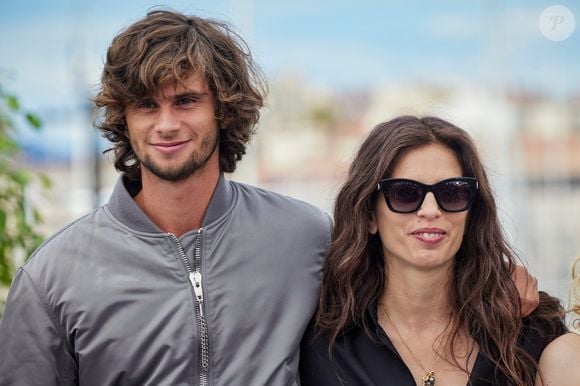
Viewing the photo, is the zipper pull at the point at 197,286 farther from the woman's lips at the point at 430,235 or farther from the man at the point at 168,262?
the woman's lips at the point at 430,235

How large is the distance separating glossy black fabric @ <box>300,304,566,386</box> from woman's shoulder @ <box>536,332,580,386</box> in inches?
1.6

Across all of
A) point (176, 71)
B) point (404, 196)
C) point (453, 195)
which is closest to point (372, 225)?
point (404, 196)

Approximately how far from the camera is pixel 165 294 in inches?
144

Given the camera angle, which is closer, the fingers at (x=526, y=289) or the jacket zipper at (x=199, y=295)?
the jacket zipper at (x=199, y=295)

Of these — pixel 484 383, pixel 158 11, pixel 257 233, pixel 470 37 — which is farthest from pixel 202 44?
pixel 470 37

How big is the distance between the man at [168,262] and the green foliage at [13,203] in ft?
2.77

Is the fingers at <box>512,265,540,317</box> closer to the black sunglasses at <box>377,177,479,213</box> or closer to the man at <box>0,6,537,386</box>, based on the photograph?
the man at <box>0,6,537,386</box>

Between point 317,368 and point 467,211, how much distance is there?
34.1 inches

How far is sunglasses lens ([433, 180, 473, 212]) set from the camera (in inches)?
145

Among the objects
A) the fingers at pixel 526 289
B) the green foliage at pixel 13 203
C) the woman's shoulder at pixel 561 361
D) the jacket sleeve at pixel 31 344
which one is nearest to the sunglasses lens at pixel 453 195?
the fingers at pixel 526 289

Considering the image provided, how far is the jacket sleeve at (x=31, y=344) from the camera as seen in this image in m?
3.54

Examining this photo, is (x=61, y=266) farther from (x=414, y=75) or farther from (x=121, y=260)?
(x=414, y=75)

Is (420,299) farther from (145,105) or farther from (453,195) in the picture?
(145,105)

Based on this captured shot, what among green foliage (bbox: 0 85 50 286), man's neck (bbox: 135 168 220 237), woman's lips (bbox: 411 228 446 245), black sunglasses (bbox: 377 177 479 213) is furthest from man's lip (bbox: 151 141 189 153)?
green foliage (bbox: 0 85 50 286)
